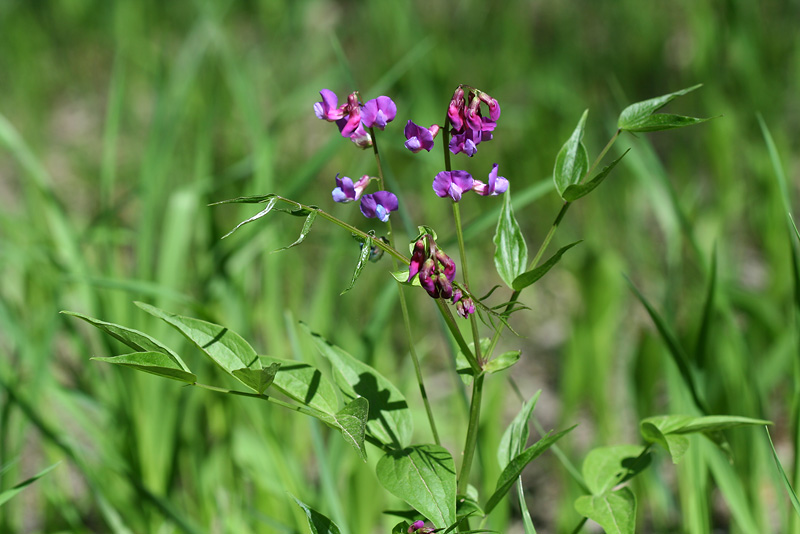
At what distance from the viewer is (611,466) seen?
816mm

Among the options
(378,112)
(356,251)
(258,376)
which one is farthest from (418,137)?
(356,251)

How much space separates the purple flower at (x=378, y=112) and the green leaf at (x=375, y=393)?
0.22 meters

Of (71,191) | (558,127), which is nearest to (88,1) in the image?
(71,191)

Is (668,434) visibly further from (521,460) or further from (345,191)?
(345,191)

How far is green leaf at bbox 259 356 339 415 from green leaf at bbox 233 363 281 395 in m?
0.05

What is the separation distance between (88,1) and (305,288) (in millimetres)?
2202

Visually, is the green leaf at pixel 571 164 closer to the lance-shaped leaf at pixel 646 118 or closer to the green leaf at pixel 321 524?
the lance-shaped leaf at pixel 646 118

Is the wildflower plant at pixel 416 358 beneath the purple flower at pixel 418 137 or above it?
beneath

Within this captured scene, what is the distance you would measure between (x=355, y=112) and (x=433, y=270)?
0.58 ft

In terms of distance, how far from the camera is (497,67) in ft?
8.89

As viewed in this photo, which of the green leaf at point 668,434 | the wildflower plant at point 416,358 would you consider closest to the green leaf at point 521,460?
the wildflower plant at point 416,358

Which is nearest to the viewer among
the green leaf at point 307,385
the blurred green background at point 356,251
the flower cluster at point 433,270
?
the flower cluster at point 433,270

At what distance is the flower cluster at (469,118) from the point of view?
2.19ft

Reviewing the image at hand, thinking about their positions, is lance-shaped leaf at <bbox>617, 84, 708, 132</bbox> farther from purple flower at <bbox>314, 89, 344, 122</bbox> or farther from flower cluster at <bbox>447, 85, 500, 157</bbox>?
purple flower at <bbox>314, 89, 344, 122</bbox>
